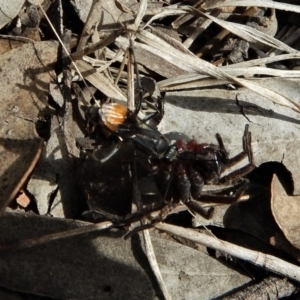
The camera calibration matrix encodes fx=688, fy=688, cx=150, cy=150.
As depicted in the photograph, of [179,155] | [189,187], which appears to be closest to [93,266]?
[189,187]

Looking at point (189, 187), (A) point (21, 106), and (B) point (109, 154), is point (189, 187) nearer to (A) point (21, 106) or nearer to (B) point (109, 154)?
(B) point (109, 154)

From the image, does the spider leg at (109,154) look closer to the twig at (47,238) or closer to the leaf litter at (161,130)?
the leaf litter at (161,130)

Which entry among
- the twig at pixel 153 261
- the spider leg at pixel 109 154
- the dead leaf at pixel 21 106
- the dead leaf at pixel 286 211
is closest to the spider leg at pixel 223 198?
the dead leaf at pixel 286 211

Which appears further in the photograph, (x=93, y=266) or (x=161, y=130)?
(x=161, y=130)

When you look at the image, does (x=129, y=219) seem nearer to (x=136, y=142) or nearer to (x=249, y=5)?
(x=136, y=142)

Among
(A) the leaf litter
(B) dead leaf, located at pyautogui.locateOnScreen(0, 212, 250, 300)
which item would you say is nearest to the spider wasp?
(A) the leaf litter

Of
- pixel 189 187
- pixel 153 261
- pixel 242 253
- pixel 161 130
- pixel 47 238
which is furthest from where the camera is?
pixel 161 130

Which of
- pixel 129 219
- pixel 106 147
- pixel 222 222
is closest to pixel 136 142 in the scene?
pixel 106 147
